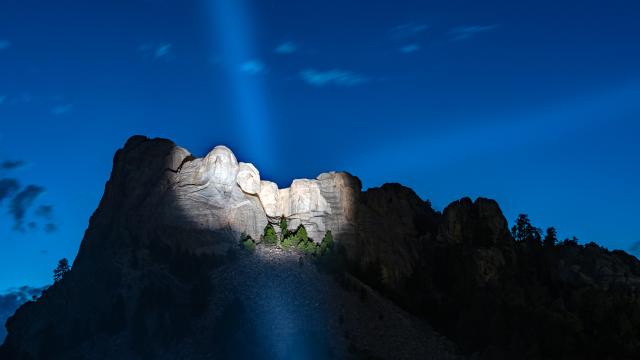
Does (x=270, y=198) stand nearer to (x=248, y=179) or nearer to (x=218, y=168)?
(x=248, y=179)

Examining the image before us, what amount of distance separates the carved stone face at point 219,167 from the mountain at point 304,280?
281mm

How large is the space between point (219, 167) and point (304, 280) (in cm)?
2741

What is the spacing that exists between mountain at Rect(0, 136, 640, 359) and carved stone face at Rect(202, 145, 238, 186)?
0.92 ft

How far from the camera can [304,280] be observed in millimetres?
140875

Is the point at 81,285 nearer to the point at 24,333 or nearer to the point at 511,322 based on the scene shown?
the point at 24,333

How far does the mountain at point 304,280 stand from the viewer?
436ft

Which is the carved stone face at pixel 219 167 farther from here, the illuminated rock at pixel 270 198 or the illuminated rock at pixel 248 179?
the illuminated rock at pixel 270 198

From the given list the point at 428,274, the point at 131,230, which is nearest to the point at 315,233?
the point at 428,274

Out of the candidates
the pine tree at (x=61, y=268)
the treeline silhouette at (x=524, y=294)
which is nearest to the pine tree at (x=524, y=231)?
the treeline silhouette at (x=524, y=294)

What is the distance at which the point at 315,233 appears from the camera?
156 m

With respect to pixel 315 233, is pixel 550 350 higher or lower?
lower

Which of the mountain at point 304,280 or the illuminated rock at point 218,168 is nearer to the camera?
the mountain at point 304,280

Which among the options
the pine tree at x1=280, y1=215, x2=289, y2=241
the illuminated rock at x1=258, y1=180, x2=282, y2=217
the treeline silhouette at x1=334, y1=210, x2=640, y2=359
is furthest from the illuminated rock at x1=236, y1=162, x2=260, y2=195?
the treeline silhouette at x1=334, y1=210, x2=640, y2=359

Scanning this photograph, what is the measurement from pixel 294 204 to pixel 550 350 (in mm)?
52435
